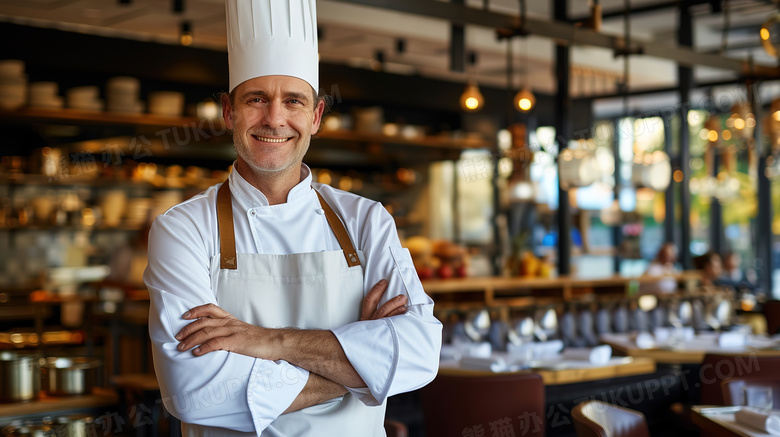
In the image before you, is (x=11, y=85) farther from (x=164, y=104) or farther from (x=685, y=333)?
(x=685, y=333)

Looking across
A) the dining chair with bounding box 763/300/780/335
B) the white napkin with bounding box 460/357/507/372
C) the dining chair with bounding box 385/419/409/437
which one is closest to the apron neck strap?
the dining chair with bounding box 385/419/409/437

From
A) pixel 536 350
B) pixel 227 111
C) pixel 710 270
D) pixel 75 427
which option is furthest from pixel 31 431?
pixel 710 270

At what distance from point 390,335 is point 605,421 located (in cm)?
133

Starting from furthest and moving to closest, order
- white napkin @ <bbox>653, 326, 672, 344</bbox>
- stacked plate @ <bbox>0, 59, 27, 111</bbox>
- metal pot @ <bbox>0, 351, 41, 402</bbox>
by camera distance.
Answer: stacked plate @ <bbox>0, 59, 27, 111</bbox> < white napkin @ <bbox>653, 326, 672, 344</bbox> < metal pot @ <bbox>0, 351, 41, 402</bbox>

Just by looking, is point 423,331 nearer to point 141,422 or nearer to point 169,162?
point 141,422

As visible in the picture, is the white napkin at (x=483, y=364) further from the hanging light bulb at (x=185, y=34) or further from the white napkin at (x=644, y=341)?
the hanging light bulb at (x=185, y=34)

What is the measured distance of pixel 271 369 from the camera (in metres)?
1.81

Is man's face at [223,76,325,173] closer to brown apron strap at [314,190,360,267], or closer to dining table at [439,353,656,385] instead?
brown apron strap at [314,190,360,267]

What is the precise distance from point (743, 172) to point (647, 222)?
177cm

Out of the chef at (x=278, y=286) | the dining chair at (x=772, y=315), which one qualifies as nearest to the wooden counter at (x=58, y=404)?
the chef at (x=278, y=286)

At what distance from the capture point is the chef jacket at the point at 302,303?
178 cm

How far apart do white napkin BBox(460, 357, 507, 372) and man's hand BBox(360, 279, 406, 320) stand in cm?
225

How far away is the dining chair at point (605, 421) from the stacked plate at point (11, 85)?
5472 millimetres

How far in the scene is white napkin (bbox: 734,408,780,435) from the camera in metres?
2.88
